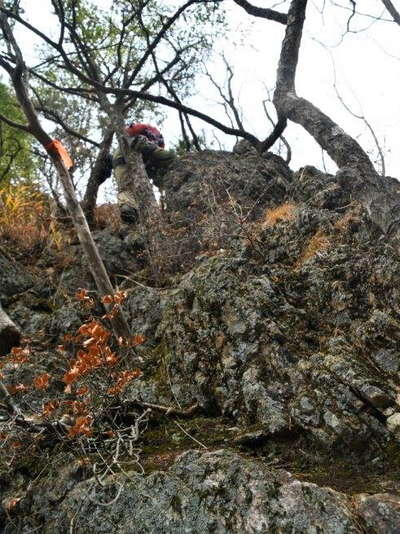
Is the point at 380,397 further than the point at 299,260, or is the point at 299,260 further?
the point at 299,260

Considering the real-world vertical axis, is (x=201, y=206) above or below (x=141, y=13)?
below

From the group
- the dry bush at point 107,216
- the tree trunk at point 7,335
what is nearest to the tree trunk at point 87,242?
the tree trunk at point 7,335

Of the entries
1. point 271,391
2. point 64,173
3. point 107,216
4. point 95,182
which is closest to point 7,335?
point 64,173

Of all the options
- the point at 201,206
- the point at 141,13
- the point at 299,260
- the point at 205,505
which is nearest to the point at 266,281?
the point at 299,260

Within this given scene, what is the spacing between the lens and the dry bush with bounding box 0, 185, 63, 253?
777cm

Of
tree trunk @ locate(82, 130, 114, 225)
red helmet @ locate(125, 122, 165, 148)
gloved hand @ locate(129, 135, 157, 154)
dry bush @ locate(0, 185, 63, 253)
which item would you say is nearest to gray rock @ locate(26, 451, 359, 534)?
dry bush @ locate(0, 185, 63, 253)

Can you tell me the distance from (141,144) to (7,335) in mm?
5782

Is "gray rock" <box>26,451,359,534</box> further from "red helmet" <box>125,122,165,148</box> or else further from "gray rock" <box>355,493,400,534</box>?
"red helmet" <box>125,122,165,148</box>

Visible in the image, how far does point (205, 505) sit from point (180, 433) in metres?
1.04

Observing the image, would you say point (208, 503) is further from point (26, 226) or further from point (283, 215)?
point (26, 226)

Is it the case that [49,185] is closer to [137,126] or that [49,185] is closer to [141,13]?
[137,126]

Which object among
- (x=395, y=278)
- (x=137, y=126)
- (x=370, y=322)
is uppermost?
(x=137, y=126)

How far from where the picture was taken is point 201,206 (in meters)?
A: 8.18

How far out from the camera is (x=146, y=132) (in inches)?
414
